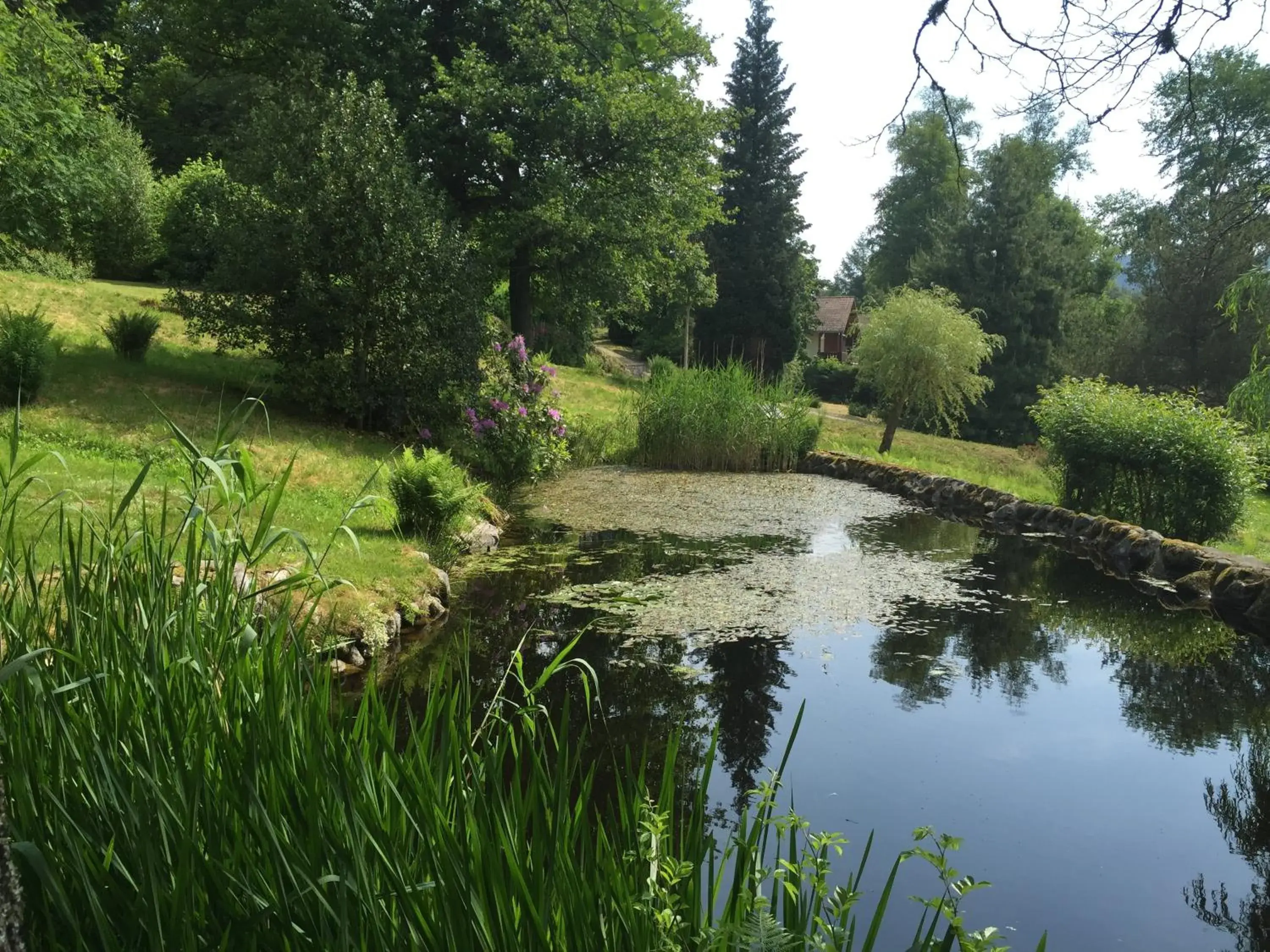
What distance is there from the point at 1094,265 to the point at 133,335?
41.4 metres

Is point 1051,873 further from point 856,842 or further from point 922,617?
point 922,617

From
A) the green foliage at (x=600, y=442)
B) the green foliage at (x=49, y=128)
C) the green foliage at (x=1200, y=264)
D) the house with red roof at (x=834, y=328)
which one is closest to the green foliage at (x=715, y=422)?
the green foliage at (x=600, y=442)

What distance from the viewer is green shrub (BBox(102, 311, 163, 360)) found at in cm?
1175

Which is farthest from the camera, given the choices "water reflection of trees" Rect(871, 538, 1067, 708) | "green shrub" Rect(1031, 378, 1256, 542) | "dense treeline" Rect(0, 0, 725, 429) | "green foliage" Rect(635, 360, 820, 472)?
"green foliage" Rect(635, 360, 820, 472)

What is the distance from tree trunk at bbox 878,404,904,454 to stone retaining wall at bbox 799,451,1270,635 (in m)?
4.57

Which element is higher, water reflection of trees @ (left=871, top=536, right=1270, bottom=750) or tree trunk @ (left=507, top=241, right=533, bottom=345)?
tree trunk @ (left=507, top=241, right=533, bottom=345)

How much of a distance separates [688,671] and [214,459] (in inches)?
155

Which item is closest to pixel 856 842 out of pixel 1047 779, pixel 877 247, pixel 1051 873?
pixel 1051 873

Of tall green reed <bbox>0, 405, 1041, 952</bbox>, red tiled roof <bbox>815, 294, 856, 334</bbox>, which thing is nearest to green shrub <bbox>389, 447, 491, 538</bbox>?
tall green reed <bbox>0, 405, 1041, 952</bbox>

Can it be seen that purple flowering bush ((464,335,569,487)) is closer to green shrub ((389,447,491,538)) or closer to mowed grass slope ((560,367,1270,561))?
green shrub ((389,447,491,538))

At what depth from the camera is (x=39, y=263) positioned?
15.5 meters

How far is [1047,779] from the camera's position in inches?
177

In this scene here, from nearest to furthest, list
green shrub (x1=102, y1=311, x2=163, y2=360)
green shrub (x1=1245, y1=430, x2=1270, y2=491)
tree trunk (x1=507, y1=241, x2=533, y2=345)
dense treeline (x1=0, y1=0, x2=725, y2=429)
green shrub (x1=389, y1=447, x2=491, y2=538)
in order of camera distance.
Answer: green shrub (x1=389, y1=447, x2=491, y2=538) → green shrub (x1=1245, y1=430, x2=1270, y2=491) → dense treeline (x1=0, y1=0, x2=725, y2=429) → green shrub (x1=102, y1=311, x2=163, y2=360) → tree trunk (x1=507, y1=241, x2=533, y2=345)

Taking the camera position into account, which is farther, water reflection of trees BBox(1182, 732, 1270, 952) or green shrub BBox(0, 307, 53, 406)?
green shrub BBox(0, 307, 53, 406)
